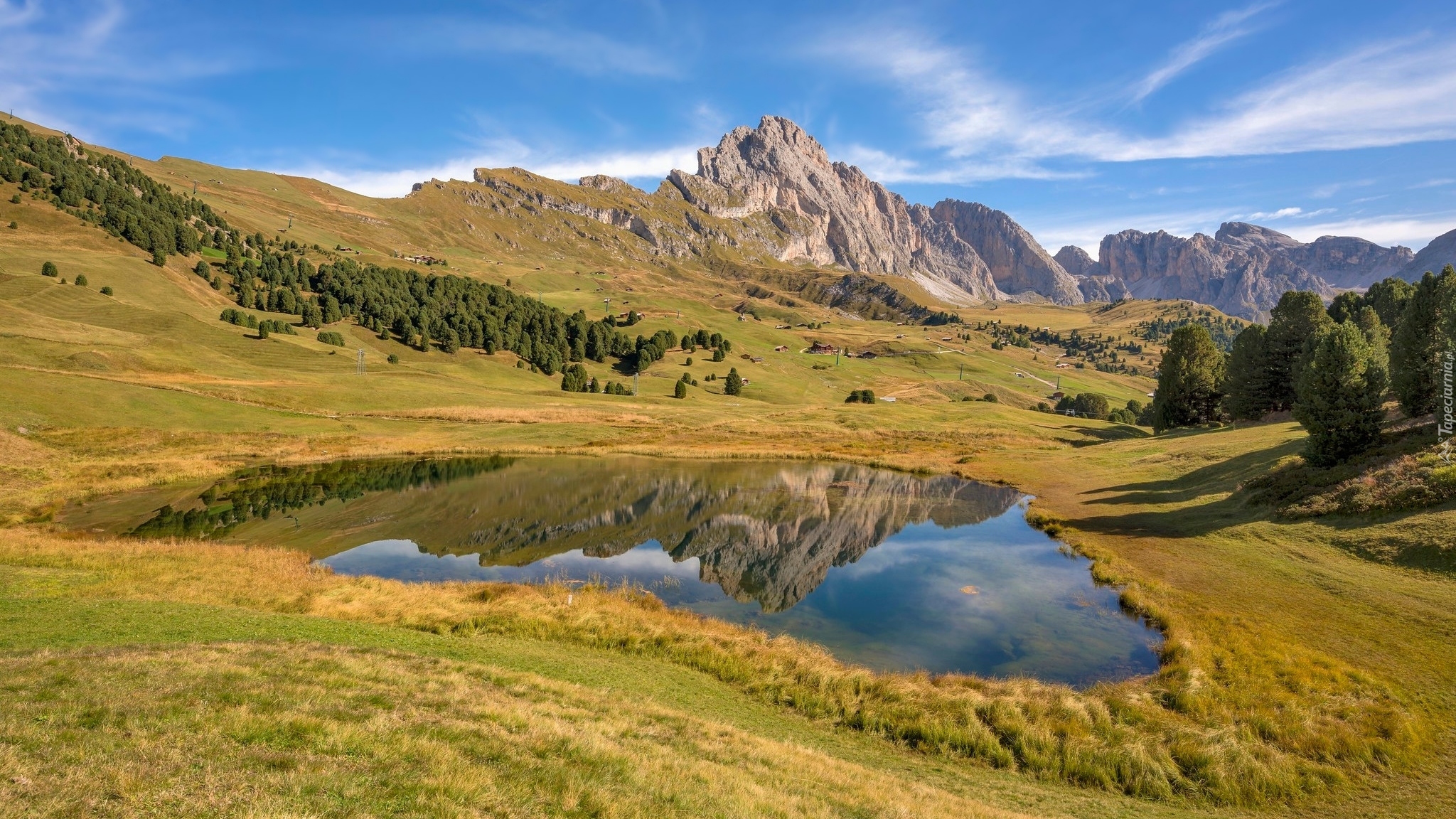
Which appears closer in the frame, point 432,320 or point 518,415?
point 518,415

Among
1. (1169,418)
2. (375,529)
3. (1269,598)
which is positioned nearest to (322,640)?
(375,529)

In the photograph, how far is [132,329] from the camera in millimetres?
110500

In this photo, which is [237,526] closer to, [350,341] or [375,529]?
[375,529]

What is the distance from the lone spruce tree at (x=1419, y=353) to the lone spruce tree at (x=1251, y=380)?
3759 cm

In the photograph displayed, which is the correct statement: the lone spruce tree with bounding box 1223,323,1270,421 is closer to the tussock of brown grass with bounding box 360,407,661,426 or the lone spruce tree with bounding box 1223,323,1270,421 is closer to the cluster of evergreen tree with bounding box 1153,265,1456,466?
the cluster of evergreen tree with bounding box 1153,265,1456,466

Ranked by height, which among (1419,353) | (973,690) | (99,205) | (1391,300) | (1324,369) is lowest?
(973,690)

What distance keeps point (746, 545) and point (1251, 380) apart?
8324 cm

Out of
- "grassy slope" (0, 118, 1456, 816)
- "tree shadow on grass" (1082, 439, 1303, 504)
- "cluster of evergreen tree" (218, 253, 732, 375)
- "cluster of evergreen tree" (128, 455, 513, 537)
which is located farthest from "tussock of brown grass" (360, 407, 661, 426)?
"tree shadow on grass" (1082, 439, 1303, 504)

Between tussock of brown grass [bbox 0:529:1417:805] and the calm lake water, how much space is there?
11.6 feet

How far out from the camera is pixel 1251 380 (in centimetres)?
8669

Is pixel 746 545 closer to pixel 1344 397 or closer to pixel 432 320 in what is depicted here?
pixel 1344 397

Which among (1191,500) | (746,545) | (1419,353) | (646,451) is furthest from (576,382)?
(1419,353)

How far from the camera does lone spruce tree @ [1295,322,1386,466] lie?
40281 millimetres

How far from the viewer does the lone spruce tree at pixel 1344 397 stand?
132 ft
